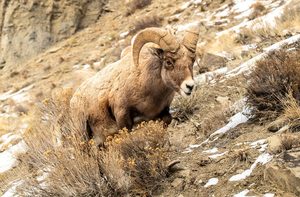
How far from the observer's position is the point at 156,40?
7352 millimetres

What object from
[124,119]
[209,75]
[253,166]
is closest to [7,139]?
[209,75]

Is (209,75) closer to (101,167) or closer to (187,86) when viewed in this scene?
(187,86)

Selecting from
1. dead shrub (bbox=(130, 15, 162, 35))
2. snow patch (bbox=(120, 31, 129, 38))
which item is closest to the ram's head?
dead shrub (bbox=(130, 15, 162, 35))

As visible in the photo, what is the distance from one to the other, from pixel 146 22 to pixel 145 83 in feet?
40.9

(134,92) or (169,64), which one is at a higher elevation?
(169,64)

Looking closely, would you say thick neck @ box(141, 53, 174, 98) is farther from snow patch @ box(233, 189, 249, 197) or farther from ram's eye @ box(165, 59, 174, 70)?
snow patch @ box(233, 189, 249, 197)

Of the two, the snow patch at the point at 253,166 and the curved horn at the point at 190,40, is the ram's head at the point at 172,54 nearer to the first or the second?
the curved horn at the point at 190,40

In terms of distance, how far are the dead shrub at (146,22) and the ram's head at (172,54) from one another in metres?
12.0

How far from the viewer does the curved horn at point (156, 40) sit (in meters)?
7.27

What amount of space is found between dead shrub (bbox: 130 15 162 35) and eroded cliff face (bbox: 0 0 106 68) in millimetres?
4440

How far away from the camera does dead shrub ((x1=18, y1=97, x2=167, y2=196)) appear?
6.25 meters

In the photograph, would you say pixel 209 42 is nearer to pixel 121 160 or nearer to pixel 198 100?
pixel 198 100

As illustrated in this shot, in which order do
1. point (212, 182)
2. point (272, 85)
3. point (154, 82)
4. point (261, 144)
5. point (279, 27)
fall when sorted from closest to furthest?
1. point (212, 182)
2. point (261, 144)
3. point (272, 85)
4. point (154, 82)
5. point (279, 27)

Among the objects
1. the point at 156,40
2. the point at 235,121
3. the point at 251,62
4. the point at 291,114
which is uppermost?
the point at 156,40
